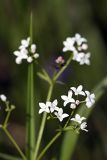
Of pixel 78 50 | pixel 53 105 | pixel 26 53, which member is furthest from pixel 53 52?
pixel 53 105

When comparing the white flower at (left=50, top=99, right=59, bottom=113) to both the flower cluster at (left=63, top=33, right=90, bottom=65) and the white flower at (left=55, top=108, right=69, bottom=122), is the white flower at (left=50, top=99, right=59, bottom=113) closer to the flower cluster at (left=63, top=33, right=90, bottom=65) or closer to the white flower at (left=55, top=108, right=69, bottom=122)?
the white flower at (left=55, top=108, right=69, bottom=122)

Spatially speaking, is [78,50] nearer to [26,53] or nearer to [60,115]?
[26,53]

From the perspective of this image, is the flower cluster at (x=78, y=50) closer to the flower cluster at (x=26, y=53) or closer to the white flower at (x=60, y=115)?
the flower cluster at (x=26, y=53)

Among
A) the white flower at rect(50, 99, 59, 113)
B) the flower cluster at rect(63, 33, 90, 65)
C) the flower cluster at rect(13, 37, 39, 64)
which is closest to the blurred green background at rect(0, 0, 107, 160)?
the flower cluster at rect(63, 33, 90, 65)

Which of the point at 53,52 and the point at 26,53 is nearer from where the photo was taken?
the point at 26,53

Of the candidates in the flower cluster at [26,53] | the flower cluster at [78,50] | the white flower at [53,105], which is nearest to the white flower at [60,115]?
the white flower at [53,105]

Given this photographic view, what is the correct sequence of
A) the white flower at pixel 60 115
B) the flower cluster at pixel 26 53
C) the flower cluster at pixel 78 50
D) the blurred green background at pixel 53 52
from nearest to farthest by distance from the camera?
the white flower at pixel 60 115
the flower cluster at pixel 26 53
the flower cluster at pixel 78 50
the blurred green background at pixel 53 52

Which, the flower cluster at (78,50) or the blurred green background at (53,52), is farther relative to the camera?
the blurred green background at (53,52)

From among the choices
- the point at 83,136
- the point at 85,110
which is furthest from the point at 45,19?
the point at 85,110

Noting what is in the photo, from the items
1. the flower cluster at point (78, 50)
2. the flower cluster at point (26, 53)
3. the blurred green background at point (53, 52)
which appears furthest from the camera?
the blurred green background at point (53, 52)

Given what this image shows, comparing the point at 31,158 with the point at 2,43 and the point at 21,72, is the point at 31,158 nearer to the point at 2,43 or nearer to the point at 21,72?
the point at 21,72
